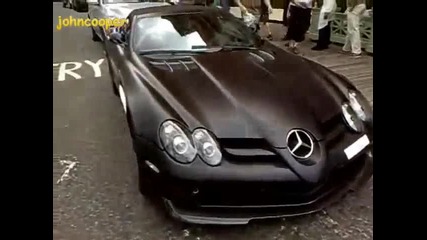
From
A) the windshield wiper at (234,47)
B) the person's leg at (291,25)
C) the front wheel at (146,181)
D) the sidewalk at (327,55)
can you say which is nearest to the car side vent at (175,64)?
the windshield wiper at (234,47)

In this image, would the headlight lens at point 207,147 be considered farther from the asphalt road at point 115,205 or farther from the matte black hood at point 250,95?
the asphalt road at point 115,205

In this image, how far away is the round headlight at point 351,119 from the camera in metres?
1.72

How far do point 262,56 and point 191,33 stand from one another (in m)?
0.46

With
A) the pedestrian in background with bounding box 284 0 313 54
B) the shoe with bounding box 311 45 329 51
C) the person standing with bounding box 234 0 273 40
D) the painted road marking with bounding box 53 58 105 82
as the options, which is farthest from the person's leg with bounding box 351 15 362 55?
the painted road marking with bounding box 53 58 105 82

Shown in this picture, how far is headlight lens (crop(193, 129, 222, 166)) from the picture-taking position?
1504 mm

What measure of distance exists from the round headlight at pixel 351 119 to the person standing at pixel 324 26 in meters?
2.67

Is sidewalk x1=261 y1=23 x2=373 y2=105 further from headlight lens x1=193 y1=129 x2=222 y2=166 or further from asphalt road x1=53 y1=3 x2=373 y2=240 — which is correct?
headlight lens x1=193 y1=129 x2=222 y2=166

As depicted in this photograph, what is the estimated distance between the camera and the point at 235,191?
4.89 feet
